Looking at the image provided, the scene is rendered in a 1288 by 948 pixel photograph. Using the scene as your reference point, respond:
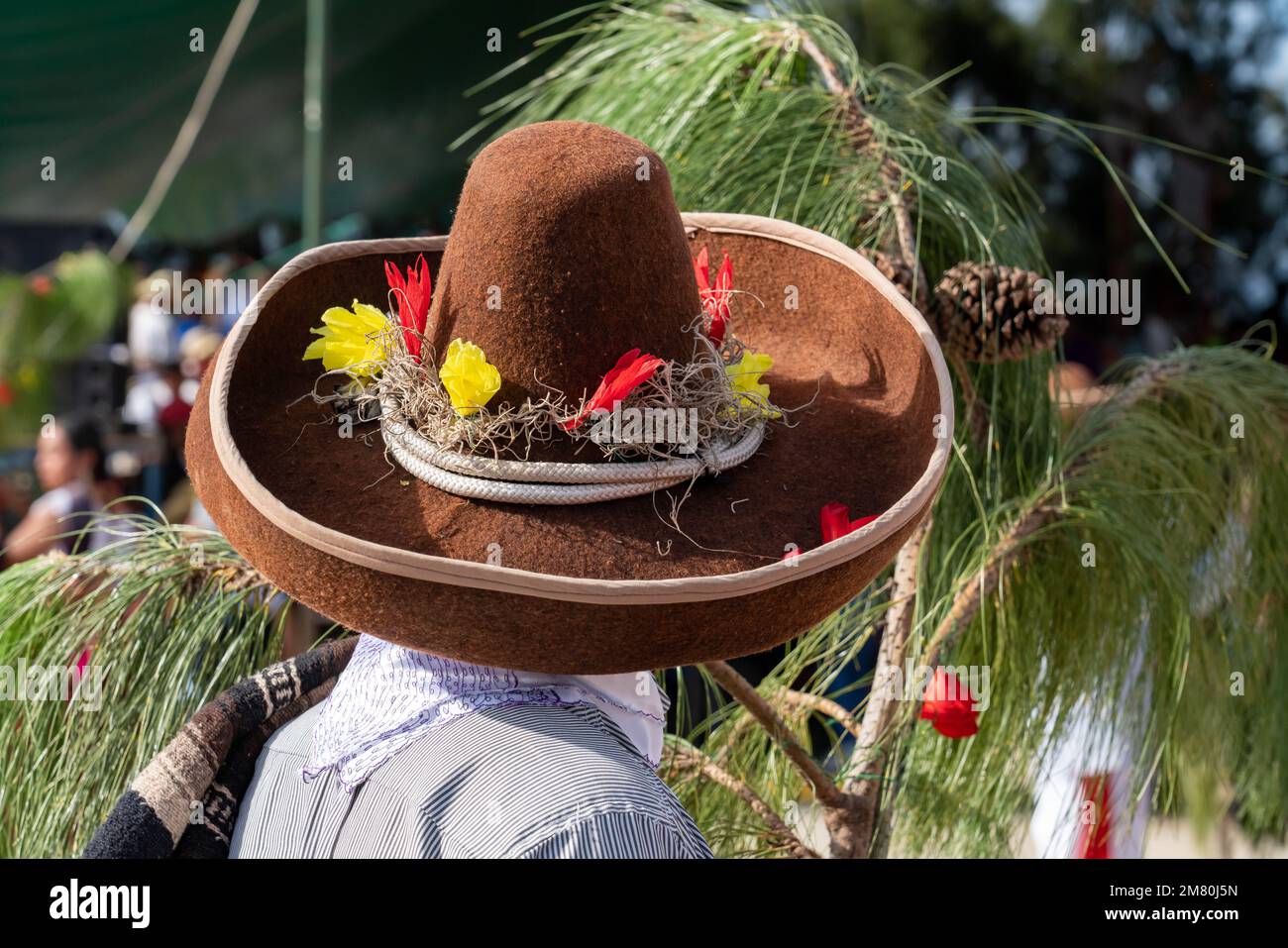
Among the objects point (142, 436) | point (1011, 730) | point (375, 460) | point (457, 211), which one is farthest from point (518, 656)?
point (142, 436)

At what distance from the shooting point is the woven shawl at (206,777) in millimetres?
805

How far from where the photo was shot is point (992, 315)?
104 centimetres

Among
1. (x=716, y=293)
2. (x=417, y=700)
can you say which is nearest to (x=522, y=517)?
(x=417, y=700)

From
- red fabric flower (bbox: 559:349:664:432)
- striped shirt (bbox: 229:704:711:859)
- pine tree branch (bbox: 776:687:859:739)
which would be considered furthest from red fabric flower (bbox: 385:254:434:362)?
pine tree branch (bbox: 776:687:859:739)

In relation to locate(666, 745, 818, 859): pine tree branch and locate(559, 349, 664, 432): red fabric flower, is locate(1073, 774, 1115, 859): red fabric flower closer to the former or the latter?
locate(666, 745, 818, 859): pine tree branch

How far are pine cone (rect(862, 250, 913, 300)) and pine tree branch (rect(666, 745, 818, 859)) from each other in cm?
46

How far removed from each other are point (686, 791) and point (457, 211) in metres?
0.59

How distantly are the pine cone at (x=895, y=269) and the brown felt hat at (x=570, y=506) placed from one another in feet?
0.43

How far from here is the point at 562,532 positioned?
0.74 meters

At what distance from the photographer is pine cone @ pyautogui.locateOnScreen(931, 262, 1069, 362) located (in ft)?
3.40

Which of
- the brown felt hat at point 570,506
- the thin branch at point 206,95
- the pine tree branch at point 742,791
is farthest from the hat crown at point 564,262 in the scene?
the thin branch at point 206,95

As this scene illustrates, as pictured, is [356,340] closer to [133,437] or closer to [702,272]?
[702,272]
